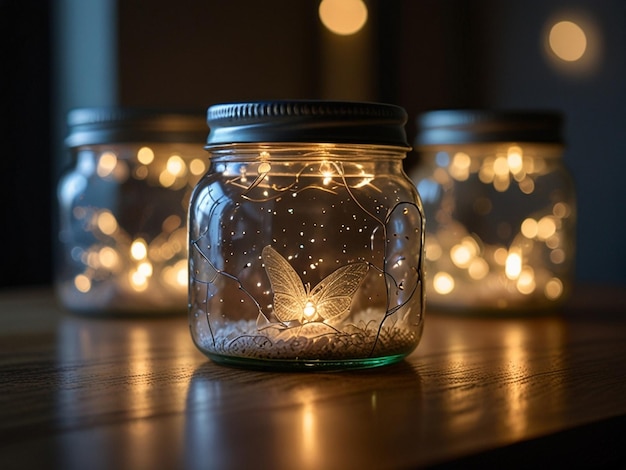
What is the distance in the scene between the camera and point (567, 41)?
1.58 meters

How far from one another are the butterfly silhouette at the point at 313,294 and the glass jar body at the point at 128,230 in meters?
0.37

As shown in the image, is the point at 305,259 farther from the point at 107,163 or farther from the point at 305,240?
the point at 107,163

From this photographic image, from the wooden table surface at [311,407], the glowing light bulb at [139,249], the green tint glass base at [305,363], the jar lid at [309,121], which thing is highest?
the jar lid at [309,121]

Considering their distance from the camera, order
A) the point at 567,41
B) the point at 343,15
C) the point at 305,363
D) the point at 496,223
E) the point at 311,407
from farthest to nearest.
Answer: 1. the point at 343,15
2. the point at 567,41
3. the point at 496,223
4. the point at 305,363
5. the point at 311,407

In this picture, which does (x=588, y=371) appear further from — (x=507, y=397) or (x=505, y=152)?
(x=505, y=152)

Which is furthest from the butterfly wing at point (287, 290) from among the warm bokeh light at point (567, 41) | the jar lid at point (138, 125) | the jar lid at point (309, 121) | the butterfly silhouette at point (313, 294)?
the warm bokeh light at point (567, 41)

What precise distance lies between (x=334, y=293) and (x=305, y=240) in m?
0.05

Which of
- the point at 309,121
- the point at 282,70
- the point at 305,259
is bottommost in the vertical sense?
the point at 305,259

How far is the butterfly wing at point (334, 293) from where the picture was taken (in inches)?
30.4

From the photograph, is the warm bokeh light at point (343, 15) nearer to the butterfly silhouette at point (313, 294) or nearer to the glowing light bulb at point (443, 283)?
the glowing light bulb at point (443, 283)

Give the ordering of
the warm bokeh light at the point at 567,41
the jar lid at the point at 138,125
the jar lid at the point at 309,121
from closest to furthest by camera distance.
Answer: the jar lid at the point at 309,121 < the jar lid at the point at 138,125 < the warm bokeh light at the point at 567,41

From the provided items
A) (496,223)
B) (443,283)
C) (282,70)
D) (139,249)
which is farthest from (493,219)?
(282,70)

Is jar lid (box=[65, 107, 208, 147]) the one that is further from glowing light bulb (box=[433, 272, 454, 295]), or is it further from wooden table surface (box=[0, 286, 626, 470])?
glowing light bulb (box=[433, 272, 454, 295])

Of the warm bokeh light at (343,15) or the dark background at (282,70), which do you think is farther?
A: the warm bokeh light at (343,15)
